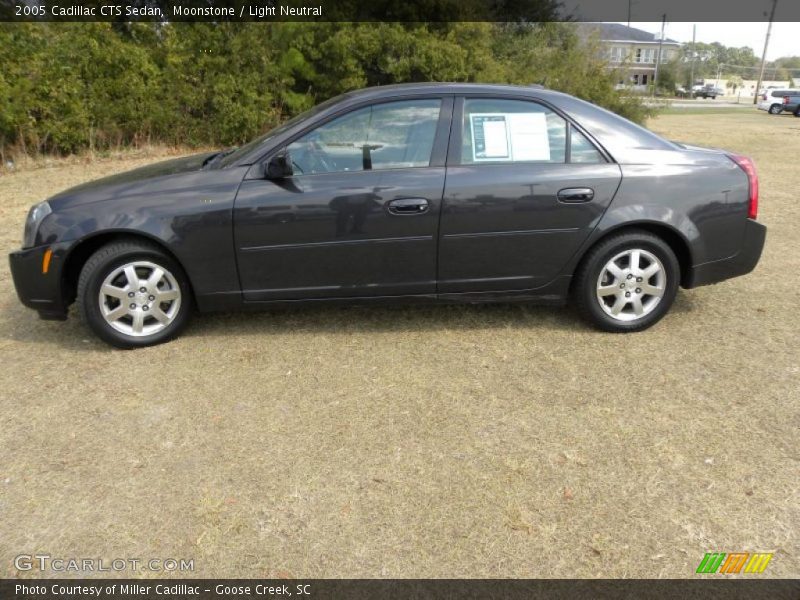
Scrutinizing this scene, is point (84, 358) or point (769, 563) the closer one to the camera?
point (769, 563)

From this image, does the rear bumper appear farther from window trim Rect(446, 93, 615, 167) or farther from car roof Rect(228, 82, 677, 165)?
window trim Rect(446, 93, 615, 167)

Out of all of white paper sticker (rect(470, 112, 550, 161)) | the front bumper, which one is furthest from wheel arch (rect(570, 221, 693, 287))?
the front bumper

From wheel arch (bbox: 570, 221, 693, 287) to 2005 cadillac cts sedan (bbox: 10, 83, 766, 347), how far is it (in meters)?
0.02

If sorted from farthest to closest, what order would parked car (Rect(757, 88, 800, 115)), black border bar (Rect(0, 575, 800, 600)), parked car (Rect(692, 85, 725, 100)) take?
parked car (Rect(692, 85, 725, 100)) → parked car (Rect(757, 88, 800, 115)) → black border bar (Rect(0, 575, 800, 600))

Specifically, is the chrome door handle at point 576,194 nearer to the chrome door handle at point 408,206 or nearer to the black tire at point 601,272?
the black tire at point 601,272

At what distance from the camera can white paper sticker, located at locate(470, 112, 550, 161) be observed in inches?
152

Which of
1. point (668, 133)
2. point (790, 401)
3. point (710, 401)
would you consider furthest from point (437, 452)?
point (668, 133)

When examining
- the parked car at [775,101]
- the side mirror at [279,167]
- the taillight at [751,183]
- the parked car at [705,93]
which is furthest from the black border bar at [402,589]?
the parked car at [705,93]

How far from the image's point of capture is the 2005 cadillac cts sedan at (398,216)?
374 cm

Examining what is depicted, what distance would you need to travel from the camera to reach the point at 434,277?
393 cm

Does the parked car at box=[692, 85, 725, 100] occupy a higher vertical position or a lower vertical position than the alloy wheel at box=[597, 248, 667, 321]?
higher

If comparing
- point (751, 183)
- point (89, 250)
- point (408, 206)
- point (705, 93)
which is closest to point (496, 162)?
point (408, 206)

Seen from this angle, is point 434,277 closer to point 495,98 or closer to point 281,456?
point 495,98

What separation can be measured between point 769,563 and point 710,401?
1166mm
